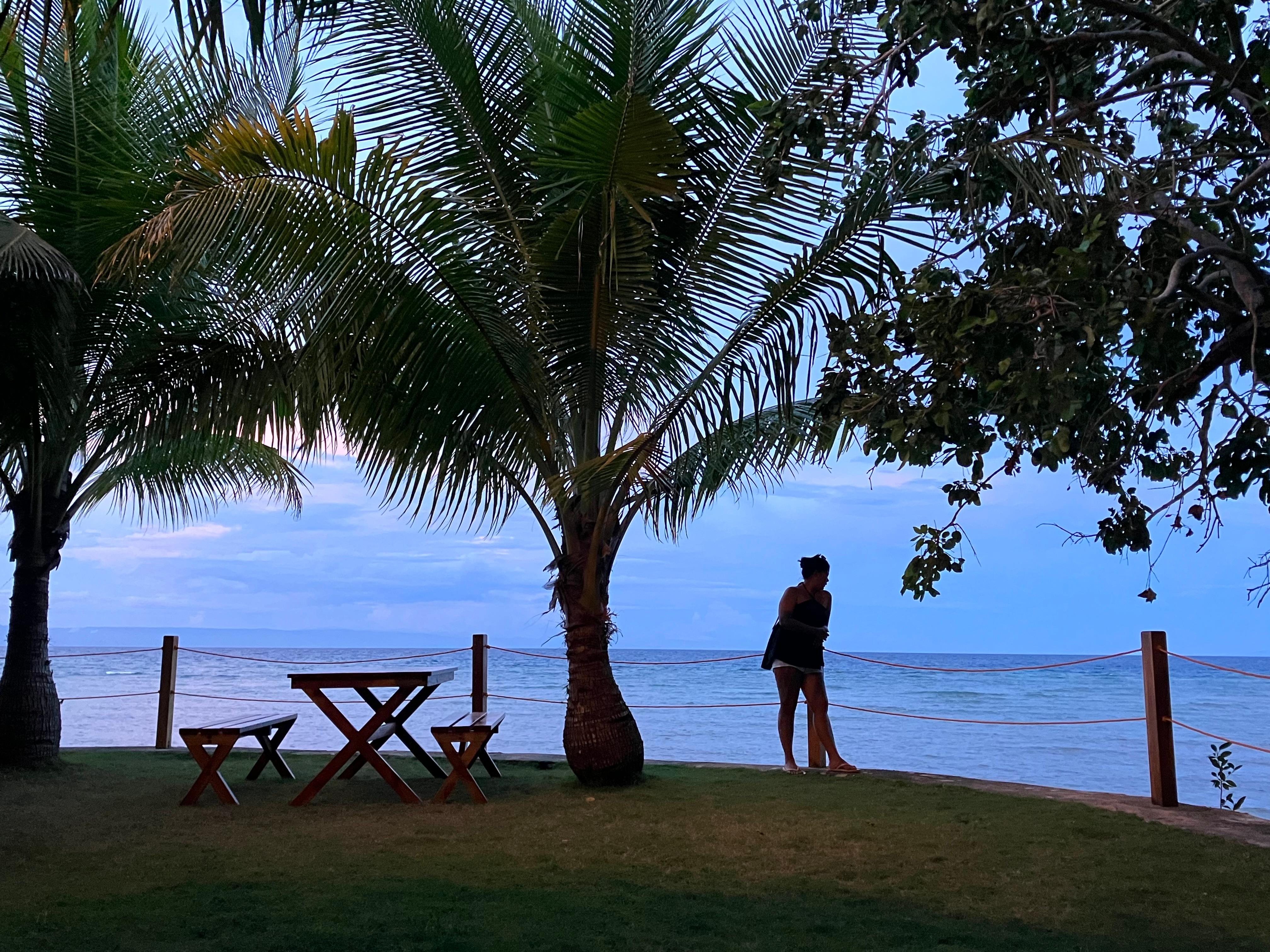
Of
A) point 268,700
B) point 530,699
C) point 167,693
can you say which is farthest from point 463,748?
point 268,700

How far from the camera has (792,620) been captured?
7660 millimetres

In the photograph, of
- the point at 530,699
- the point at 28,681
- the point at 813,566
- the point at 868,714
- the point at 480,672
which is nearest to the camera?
the point at 813,566

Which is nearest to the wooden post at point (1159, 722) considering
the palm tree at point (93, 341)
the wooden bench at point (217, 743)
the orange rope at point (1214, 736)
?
the orange rope at point (1214, 736)

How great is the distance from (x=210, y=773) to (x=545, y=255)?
3649 mm

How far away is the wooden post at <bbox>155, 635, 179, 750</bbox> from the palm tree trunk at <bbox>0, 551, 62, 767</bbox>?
1349mm

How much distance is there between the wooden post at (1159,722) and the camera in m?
6.32

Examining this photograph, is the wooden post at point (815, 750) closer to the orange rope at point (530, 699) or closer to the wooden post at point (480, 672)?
the orange rope at point (530, 699)

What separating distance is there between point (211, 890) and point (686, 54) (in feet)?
16.4

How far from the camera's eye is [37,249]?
623 cm

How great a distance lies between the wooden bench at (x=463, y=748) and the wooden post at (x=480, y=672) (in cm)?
221

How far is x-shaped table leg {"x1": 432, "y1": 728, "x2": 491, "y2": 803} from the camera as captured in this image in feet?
20.5

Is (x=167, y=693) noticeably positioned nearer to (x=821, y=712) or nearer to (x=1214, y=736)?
(x=821, y=712)

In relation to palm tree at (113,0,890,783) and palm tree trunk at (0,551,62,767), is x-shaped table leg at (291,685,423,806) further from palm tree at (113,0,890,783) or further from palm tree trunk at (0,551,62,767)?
palm tree trunk at (0,551,62,767)

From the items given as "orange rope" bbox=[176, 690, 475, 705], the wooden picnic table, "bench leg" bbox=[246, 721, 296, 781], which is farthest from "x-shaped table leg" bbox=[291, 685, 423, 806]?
"bench leg" bbox=[246, 721, 296, 781]
